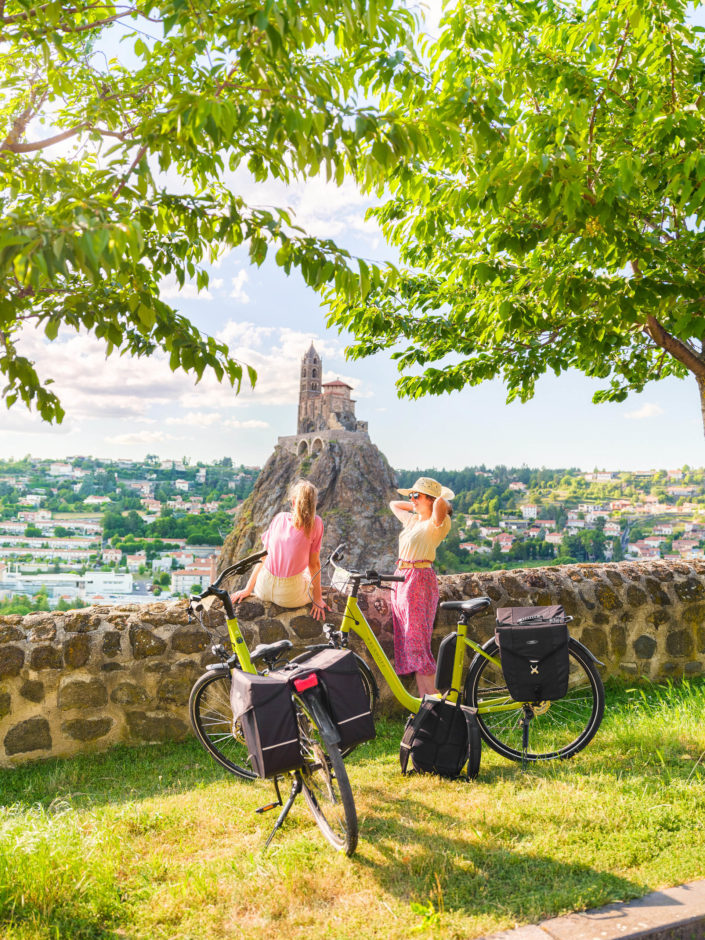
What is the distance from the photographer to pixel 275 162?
122 inches

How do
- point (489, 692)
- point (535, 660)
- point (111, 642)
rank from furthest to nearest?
point (111, 642) < point (489, 692) < point (535, 660)

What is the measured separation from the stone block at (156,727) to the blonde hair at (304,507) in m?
1.50

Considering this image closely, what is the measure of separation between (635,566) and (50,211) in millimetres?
5416

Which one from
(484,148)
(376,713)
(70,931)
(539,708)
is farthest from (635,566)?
(70,931)

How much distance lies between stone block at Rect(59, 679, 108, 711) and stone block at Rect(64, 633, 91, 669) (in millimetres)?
106

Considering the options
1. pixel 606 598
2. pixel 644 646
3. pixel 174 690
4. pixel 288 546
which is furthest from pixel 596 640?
pixel 174 690

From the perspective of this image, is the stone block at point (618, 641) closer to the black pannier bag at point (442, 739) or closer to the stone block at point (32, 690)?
the black pannier bag at point (442, 739)

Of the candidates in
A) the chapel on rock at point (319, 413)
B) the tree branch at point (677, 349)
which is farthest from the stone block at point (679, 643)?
the chapel on rock at point (319, 413)

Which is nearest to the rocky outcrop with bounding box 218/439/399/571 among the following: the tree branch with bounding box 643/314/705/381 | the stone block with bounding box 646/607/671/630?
the tree branch with bounding box 643/314/705/381

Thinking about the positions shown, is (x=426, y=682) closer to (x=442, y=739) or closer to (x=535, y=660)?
(x=442, y=739)

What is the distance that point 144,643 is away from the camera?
428 cm

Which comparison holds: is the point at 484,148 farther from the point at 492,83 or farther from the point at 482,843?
the point at 482,843

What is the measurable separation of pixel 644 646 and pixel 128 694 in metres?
4.14

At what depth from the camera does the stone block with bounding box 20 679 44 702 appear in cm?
406
